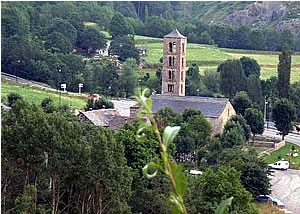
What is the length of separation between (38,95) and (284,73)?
57.5 ft

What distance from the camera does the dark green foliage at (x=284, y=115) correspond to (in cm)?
4363

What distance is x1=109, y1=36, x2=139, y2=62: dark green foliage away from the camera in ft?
235

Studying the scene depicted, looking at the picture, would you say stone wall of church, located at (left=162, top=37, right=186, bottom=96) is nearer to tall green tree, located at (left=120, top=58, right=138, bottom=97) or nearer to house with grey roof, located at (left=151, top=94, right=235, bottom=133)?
house with grey roof, located at (left=151, top=94, right=235, bottom=133)

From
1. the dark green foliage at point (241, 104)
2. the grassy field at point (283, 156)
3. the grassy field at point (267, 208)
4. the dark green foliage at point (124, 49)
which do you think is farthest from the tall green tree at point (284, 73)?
the dark green foliage at point (124, 49)

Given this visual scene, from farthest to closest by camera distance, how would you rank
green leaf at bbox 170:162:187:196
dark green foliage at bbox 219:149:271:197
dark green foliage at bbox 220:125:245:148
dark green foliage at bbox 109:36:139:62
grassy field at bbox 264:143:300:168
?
dark green foliage at bbox 109:36:139:62 < grassy field at bbox 264:143:300:168 < dark green foliage at bbox 220:125:245:148 < dark green foliage at bbox 219:149:271:197 < green leaf at bbox 170:162:187:196

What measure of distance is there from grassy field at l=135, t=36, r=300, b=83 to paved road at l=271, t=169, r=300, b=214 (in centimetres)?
2874

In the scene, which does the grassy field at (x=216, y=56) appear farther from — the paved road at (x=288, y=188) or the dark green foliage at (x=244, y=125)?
the paved road at (x=288, y=188)

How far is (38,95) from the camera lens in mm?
49625

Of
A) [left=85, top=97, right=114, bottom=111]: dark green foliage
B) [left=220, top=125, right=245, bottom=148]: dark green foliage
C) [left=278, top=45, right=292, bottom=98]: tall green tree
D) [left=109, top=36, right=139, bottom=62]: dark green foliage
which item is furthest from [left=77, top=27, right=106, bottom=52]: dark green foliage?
[left=220, top=125, right=245, bottom=148]: dark green foliage

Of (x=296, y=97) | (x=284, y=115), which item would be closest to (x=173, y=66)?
(x=284, y=115)

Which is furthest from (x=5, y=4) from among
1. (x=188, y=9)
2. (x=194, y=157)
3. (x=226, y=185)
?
(x=226, y=185)

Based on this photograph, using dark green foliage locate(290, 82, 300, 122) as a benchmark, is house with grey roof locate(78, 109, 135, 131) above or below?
below

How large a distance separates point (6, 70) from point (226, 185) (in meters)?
42.0

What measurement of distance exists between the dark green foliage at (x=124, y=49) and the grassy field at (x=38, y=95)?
64.2ft
